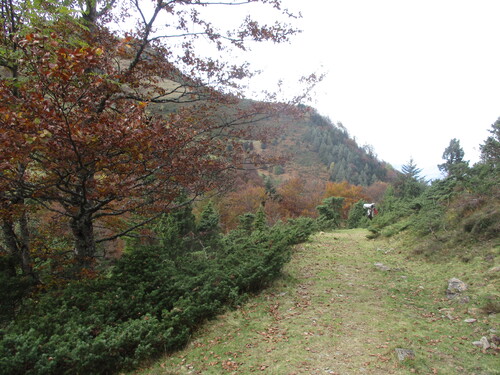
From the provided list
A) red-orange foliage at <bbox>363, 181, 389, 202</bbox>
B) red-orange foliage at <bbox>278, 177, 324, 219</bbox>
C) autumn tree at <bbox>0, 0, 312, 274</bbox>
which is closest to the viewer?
autumn tree at <bbox>0, 0, 312, 274</bbox>

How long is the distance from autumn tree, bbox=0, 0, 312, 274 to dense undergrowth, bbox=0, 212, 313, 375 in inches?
33.7

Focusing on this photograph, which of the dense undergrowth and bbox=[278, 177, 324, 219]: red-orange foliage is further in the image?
bbox=[278, 177, 324, 219]: red-orange foliage

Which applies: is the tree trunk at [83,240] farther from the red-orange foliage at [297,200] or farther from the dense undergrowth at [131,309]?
the red-orange foliage at [297,200]

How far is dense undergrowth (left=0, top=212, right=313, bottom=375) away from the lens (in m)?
3.51

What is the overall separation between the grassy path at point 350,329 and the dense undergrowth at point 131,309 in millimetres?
344

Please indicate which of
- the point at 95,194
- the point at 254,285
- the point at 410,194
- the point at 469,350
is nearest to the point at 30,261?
the point at 95,194

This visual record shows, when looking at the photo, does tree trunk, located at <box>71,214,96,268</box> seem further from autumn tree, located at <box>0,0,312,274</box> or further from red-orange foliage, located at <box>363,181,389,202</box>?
red-orange foliage, located at <box>363,181,389,202</box>

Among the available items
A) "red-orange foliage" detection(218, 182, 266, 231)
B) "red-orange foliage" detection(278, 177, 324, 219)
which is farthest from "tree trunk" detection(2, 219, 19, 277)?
"red-orange foliage" detection(278, 177, 324, 219)

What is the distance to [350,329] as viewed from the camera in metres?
4.66

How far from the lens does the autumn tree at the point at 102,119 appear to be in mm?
3182

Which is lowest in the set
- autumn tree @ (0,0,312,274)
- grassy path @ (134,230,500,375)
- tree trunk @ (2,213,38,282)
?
grassy path @ (134,230,500,375)

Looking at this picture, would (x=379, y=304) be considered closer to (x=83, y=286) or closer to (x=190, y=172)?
(x=190, y=172)

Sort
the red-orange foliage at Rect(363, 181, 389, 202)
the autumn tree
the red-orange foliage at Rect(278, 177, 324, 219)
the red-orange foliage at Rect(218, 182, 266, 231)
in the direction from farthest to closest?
the red-orange foliage at Rect(363, 181, 389, 202) < the red-orange foliage at Rect(278, 177, 324, 219) < the red-orange foliage at Rect(218, 182, 266, 231) < the autumn tree

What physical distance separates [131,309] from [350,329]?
3.49 metres
